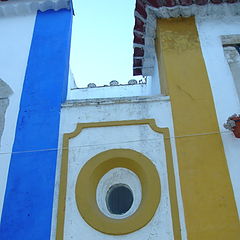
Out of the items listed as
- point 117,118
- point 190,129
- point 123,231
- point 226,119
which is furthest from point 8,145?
point 226,119

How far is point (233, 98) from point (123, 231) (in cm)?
308

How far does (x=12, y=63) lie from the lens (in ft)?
23.0

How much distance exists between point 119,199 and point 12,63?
143 inches

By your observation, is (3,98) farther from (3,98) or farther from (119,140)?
(119,140)

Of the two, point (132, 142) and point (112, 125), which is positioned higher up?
point (112, 125)

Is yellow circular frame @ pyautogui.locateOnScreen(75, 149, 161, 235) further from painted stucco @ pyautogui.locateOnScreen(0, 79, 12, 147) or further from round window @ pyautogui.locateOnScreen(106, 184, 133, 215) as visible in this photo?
painted stucco @ pyautogui.locateOnScreen(0, 79, 12, 147)

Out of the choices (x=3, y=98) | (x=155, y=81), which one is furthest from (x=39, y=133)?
(x=155, y=81)

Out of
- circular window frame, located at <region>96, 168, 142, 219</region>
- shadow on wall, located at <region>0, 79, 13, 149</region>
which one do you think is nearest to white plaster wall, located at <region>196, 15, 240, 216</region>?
circular window frame, located at <region>96, 168, 142, 219</region>

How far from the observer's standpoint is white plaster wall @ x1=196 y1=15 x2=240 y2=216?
542cm

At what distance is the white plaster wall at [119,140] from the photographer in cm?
489

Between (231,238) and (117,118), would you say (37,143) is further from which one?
(231,238)

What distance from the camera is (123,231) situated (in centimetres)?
486

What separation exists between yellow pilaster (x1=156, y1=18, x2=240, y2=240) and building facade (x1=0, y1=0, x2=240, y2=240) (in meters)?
0.02

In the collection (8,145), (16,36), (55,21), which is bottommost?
(8,145)
